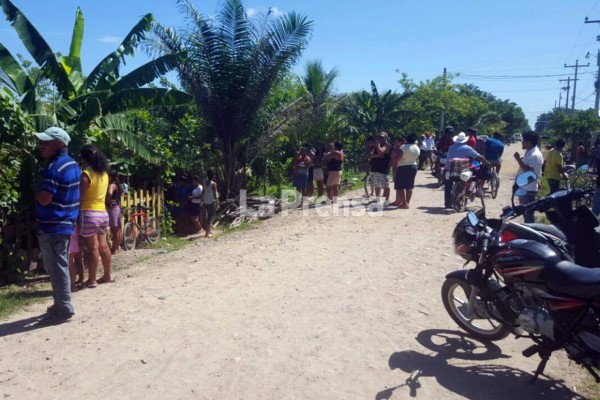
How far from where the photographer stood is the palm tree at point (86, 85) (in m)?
8.35

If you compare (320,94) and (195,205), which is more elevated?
(320,94)

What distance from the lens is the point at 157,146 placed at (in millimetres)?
9867

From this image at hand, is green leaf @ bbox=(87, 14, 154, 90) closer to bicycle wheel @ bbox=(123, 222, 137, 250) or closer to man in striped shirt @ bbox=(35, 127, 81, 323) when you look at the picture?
bicycle wheel @ bbox=(123, 222, 137, 250)

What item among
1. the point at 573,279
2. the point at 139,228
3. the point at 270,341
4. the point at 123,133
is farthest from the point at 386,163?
the point at 573,279

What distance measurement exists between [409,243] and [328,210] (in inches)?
138

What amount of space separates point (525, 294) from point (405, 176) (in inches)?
286

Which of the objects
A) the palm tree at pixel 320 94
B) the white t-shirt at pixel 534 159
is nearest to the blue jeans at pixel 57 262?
the white t-shirt at pixel 534 159

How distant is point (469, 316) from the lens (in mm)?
4492

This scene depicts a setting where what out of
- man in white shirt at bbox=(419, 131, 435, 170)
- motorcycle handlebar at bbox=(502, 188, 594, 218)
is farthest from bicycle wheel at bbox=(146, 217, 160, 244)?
man in white shirt at bbox=(419, 131, 435, 170)

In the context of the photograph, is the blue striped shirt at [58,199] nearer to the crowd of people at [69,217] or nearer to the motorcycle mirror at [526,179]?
the crowd of people at [69,217]

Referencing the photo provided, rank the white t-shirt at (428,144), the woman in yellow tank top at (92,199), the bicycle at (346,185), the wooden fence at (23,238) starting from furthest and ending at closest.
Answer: the white t-shirt at (428,144) < the bicycle at (346,185) < the wooden fence at (23,238) < the woman in yellow tank top at (92,199)

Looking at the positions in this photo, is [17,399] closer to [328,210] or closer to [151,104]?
[151,104]

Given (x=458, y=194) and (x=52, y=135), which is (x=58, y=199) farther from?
(x=458, y=194)

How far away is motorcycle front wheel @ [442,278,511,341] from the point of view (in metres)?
4.32
